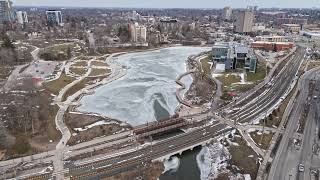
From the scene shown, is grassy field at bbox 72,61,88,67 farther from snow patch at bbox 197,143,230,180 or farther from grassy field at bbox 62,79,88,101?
snow patch at bbox 197,143,230,180

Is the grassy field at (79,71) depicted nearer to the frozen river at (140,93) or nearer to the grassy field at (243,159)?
the frozen river at (140,93)

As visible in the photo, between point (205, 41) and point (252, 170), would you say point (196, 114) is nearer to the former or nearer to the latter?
point (252, 170)

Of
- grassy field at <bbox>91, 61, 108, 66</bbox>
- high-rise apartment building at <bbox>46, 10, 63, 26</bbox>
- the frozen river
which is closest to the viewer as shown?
the frozen river

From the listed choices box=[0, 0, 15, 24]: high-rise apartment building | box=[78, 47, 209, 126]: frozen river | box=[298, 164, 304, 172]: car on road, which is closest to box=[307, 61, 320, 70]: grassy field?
box=[78, 47, 209, 126]: frozen river

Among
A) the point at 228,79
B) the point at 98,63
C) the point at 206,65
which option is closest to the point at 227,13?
the point at 206,65

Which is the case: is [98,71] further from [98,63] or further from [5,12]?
[5,12]

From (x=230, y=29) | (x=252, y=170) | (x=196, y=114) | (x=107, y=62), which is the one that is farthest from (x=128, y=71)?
(x=230, y=29)

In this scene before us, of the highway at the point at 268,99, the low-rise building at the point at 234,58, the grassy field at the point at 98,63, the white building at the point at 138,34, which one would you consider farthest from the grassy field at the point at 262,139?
the white building at the point at 138,34
